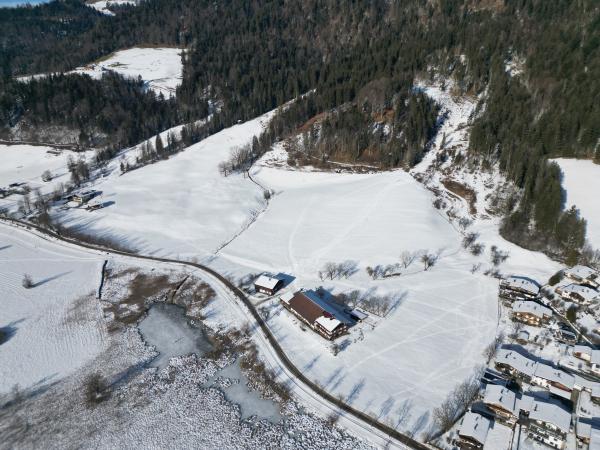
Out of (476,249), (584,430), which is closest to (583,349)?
(584,430)

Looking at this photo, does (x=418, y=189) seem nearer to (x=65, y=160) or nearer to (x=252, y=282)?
(x=252, y=282)

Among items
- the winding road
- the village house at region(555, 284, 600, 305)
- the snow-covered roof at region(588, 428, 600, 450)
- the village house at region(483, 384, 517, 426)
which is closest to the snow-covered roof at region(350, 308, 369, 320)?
the winding road

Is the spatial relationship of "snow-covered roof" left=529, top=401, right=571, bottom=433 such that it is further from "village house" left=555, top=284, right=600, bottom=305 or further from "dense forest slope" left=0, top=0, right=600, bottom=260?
"dense forest slope" left=0, top=0, right=600, bottom=260

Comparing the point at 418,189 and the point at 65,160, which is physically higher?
the point at 418,189

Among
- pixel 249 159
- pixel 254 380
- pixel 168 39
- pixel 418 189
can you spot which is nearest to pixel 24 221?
pixel 249 159

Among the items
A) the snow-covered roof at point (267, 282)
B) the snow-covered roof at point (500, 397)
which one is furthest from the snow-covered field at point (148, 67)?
the snow-covered roof at point (500, 397)

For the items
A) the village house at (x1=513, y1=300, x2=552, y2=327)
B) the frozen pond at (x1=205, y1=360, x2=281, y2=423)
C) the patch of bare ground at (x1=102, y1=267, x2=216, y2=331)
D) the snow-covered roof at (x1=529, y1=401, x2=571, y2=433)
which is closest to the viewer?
the snow-covered roof at (x1=529, y1=401, x2=571, y2=433)
